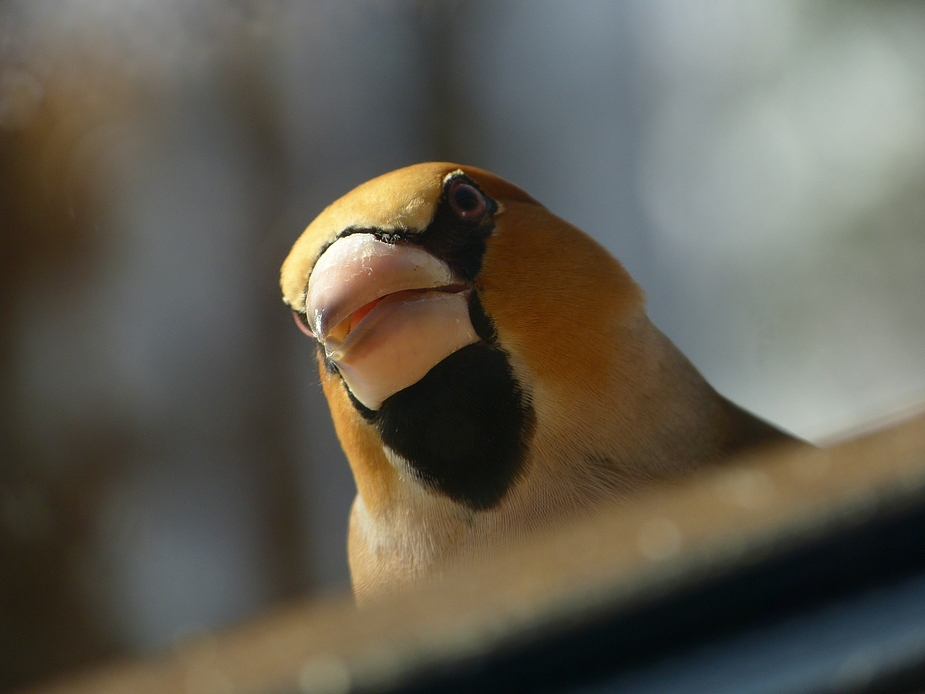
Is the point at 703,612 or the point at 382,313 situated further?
the point at 382,313

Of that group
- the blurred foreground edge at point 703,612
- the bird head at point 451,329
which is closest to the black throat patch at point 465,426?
the bird head at point 451,329

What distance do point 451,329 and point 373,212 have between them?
6.5 inches

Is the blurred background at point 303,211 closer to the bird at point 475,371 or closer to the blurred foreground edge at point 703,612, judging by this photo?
the bird at point 475,371

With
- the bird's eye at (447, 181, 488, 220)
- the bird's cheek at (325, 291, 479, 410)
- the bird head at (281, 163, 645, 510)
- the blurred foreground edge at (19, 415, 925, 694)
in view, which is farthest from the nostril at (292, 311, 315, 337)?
the blurred foreground edge at (19, 415, 925, 694)

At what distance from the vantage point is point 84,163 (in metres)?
1.15

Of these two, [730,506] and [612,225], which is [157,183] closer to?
[612,225]

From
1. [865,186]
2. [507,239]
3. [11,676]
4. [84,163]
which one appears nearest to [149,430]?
[11,676]

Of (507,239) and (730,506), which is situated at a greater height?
(507,239)

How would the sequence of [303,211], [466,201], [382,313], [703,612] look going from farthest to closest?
[303,211], [466,201], [382,313], [703,612]

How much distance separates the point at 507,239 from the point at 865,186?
665 millimetres

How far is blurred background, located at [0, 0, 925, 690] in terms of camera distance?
0.93m

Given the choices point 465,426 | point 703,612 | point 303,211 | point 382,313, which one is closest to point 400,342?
point 382,313

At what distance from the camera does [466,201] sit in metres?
0.99

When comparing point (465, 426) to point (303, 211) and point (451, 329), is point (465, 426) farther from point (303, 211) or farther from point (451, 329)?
point (303, 211)
